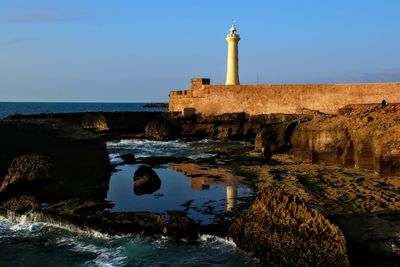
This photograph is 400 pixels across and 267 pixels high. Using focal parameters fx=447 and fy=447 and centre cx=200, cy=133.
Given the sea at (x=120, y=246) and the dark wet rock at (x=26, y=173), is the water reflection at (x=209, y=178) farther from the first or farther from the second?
the dark wet rock at (x=26, y=173)

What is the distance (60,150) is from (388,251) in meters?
8.76

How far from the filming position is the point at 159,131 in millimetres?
29594

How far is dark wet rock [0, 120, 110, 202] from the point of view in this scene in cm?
1069

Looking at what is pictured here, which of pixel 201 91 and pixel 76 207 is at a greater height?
pixel 201 91

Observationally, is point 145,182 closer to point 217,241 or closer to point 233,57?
point 217,241

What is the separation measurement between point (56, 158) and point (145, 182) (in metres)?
2.50

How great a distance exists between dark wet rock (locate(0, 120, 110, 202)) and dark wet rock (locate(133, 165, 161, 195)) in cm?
87

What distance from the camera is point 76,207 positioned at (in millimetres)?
9750

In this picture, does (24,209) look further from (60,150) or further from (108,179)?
(108,179)

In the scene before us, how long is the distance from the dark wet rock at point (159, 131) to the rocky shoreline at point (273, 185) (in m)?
9.16

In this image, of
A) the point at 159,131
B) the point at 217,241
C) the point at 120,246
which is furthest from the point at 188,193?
the point at 159,131

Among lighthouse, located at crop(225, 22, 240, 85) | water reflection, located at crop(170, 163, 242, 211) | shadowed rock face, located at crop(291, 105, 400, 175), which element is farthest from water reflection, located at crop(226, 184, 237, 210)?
lighthouse, located at crop(225, 22, 240, 85)

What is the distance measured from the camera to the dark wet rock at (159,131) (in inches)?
1158

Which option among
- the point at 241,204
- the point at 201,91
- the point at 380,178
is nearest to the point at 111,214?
the point at 241,204
